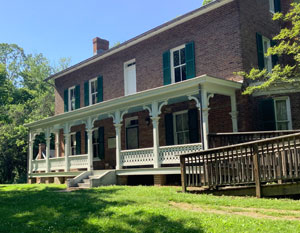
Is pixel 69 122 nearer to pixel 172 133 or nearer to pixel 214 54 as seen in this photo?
pixel 172 133

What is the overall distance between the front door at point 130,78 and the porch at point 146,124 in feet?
4.41

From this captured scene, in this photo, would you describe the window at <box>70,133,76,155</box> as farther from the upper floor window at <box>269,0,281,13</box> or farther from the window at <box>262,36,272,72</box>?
the upper floor window at <box>269,0,281,13</box>

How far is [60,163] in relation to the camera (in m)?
19.1

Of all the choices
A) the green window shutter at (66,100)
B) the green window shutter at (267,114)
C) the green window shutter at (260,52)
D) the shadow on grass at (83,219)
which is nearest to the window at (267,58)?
the green window shutter at (260,52)

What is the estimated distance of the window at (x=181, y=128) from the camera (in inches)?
608

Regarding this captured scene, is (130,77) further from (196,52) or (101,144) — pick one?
(196,52)

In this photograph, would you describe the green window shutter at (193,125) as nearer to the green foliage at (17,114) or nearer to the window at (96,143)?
the window at (96,143)

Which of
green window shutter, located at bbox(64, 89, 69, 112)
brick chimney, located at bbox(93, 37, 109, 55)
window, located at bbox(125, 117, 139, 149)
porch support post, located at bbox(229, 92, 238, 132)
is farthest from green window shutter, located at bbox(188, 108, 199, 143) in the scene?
brick chimney, located at bbox(93, 37, 109, 55)

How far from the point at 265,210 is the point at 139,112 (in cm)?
1166

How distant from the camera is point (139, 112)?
59.3ft

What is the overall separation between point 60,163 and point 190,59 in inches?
376

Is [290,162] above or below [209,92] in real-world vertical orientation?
below

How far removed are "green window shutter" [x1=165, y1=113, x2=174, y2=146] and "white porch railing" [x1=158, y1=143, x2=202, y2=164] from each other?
228 cm

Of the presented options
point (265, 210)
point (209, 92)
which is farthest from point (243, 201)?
point (209, 92)
